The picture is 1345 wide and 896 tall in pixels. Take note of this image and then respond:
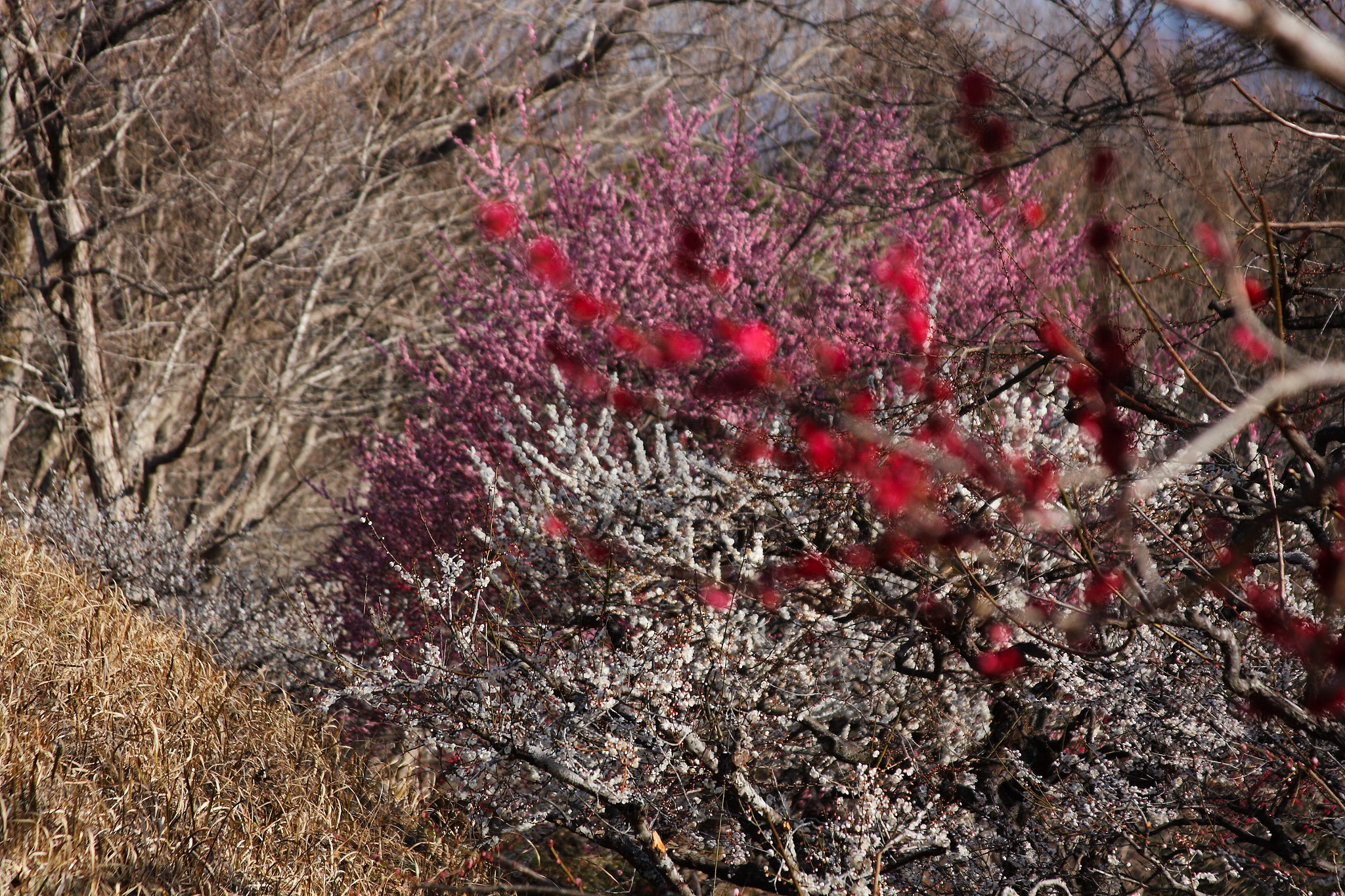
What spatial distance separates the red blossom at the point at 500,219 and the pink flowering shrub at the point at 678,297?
0.02m

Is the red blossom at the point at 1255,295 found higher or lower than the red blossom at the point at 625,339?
higher

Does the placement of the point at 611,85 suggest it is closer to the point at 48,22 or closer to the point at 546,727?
the point at 48,22

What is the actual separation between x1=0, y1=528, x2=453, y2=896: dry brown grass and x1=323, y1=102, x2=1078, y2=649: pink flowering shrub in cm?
117

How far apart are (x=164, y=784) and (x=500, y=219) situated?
4.94 m

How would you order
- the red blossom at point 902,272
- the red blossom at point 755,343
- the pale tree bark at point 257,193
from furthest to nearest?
the pale tree bark at point 257,193, the red blossom at point 902,272, the red blossom at point 755,343

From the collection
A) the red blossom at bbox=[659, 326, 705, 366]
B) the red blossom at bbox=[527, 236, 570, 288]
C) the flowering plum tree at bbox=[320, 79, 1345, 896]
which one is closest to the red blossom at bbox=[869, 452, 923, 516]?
the flowering plum tree at bbox=[320, 79, 1345, 896]

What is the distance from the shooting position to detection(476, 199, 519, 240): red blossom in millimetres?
7566

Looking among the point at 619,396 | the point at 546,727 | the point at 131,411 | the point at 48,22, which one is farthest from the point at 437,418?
the point at 48,22

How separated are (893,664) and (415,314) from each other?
27.3ft

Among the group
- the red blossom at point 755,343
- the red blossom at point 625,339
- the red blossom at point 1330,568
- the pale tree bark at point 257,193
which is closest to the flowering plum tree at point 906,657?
the red blossom at point 1330,568

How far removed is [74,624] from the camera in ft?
18.1

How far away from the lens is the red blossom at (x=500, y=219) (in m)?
7.57

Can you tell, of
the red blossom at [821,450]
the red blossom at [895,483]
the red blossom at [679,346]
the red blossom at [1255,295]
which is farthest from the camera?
the red blossom at [679,346]

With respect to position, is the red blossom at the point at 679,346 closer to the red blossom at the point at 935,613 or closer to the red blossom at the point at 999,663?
the red blossom at the point at 935,613
